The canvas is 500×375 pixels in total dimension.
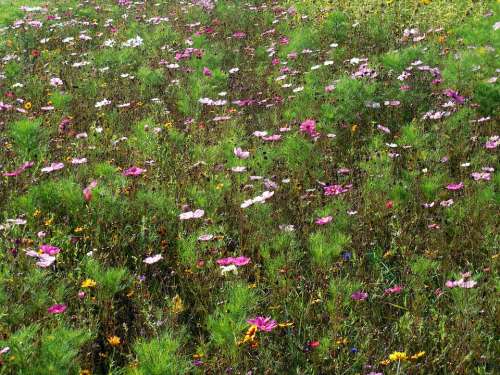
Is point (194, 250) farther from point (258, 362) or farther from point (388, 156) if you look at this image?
point (388, 156)

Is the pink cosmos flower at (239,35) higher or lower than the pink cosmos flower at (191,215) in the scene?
higher

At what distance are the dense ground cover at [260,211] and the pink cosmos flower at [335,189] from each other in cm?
2

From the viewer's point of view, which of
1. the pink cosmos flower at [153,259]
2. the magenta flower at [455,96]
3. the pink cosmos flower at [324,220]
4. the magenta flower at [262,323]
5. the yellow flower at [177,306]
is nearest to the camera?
the magenta flower at [262,323]

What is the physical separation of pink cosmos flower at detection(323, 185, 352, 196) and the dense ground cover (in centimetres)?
2

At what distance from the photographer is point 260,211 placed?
3770 mm

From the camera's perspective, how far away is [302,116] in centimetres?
561

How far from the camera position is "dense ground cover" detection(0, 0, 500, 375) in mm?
2604

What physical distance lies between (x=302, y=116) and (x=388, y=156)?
133 centimetres

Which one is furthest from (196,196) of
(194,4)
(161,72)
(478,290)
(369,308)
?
(194,4)

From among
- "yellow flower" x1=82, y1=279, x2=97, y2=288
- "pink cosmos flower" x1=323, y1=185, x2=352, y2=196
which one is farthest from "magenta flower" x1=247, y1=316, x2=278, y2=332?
"pink cosmos flower" x1=323, y1=185, x2=352, y2=196

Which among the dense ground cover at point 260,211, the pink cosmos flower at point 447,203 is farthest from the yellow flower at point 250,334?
the pink cosmos flower at point 447,203

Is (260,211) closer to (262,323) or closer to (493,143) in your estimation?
(262,323)

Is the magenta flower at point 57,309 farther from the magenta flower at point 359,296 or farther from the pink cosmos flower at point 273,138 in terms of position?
the pink cosmos flower at point 273,138

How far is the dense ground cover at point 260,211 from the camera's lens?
2604mm
